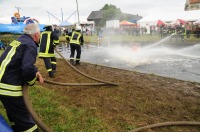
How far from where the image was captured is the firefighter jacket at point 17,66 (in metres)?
3.17

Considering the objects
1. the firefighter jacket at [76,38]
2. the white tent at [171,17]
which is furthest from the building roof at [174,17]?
the firefighter jacket at [76,38]

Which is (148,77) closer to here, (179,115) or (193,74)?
(193,74)

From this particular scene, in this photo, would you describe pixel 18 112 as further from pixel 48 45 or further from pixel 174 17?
pixel 174 17

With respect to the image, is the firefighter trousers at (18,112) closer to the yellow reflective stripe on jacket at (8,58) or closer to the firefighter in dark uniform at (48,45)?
the yellow reflective stripe on jacket at (8,58)

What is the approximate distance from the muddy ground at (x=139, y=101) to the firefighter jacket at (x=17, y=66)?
1.74 metres

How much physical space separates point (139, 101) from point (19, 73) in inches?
120

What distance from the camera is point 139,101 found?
17.7 ft

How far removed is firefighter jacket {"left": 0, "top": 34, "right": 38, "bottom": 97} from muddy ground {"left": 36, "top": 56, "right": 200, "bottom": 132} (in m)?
1.74

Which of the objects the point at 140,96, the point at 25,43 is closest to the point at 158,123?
the point at 140,96

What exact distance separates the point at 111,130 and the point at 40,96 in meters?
2.53

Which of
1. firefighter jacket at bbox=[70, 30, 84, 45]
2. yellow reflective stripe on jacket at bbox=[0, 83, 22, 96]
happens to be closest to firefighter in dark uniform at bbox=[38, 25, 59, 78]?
firefighter jacket at bbox=[70, 30, 84, 45]

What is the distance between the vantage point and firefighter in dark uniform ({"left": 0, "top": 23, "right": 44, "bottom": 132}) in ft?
10.4

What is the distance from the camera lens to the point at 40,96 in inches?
230

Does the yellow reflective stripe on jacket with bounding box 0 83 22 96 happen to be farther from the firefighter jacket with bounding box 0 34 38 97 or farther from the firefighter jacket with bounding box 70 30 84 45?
the firefighter jacket with bounding box 70 30 84 45
